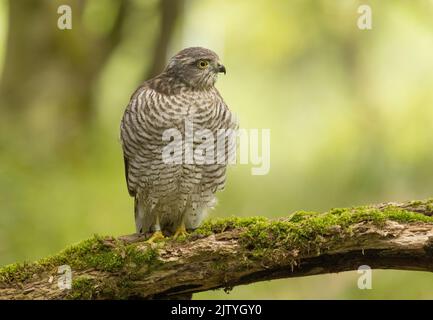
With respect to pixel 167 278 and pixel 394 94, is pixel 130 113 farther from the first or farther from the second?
pixel 394 94

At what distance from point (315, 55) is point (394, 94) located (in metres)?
1.21

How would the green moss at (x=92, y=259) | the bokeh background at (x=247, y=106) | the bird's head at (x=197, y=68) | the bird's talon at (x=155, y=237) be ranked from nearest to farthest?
the green moss at (x=92, y=259) → the bird's talon at (x=155, y=237) → the bird's head at (x=197, y=68) → the bokeh background at (x=247, y=106)

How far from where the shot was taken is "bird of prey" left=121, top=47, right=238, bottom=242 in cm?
608

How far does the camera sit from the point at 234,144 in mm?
6398

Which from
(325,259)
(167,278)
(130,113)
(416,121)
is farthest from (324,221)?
(416,121)

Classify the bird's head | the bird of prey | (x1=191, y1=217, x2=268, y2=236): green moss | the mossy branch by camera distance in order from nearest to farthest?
the mossy branch, (x1=191, y1=217, x2=268, y2=236): green moss, the bird of prey, the bird's head

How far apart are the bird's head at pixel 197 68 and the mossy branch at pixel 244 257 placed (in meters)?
1.53

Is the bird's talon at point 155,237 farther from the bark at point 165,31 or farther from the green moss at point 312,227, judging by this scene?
the bark at point 165,31

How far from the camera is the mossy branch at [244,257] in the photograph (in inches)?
200

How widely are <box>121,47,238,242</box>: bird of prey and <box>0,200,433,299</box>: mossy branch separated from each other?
83 cm

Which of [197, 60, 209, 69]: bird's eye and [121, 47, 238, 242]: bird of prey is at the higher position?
[197, 60, 209, 69]: bird's eye

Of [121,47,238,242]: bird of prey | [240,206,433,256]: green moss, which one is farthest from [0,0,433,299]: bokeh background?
[240,206,433,256]: green moss

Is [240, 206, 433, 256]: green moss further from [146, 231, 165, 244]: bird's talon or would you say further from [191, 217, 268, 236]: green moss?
[146, 231, 165, 244]: bird's talon

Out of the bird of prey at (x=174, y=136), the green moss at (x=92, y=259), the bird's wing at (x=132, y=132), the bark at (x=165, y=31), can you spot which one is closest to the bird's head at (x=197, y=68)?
the bird of prey at (x=174, y=136)
